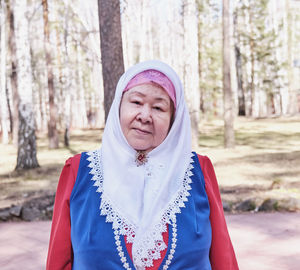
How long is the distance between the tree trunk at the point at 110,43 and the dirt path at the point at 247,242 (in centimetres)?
203

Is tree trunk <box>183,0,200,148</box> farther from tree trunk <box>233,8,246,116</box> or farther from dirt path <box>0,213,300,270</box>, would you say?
tree trunk <box>233,8,246,116</box>

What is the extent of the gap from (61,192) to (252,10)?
29.5 m

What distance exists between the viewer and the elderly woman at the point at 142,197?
1.93 meters

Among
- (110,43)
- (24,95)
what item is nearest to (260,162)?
(24,95)

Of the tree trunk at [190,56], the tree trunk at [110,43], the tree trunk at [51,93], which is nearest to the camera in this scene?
the tree trunk at [110,43]

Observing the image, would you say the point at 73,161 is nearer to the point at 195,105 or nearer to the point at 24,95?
the point at 24,95

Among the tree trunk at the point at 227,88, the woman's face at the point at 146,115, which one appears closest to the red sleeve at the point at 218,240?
the woman's face at the point at 146,115

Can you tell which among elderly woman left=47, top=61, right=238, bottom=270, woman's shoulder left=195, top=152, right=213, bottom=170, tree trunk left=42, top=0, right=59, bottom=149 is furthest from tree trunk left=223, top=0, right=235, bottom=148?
elderly woman left=47, top=61, right=238, bottom=270

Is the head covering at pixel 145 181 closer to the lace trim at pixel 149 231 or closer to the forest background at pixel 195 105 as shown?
the lace trim at pixel 149 231

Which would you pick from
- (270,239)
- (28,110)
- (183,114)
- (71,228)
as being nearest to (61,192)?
(71,228)

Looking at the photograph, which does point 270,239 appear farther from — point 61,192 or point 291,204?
point 61,192

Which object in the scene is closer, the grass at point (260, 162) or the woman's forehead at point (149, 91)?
the woman's forehead at point (149, 91)

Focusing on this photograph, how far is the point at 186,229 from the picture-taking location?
1971mm

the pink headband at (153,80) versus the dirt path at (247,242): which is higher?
the pink headband at (153,80)
